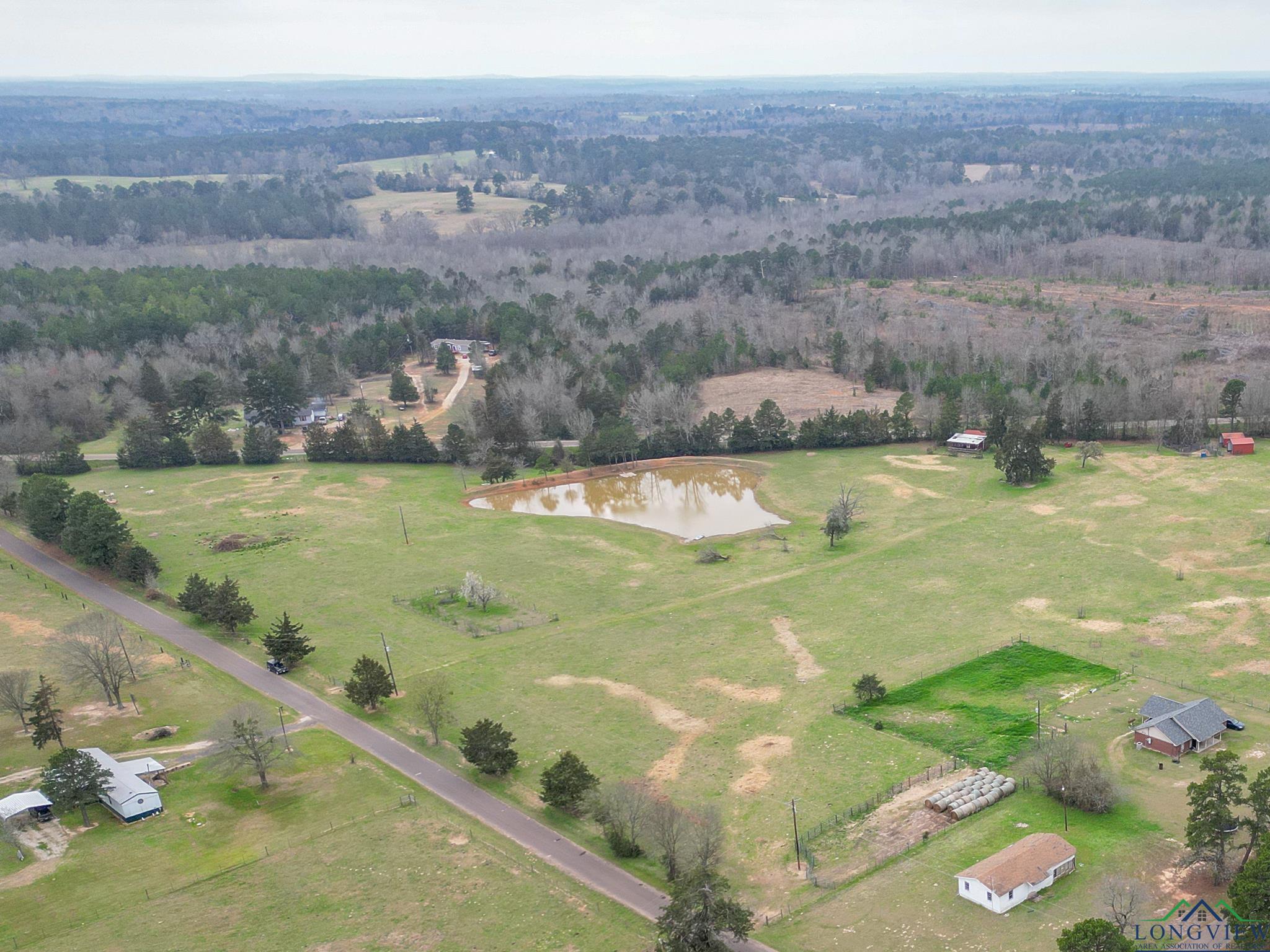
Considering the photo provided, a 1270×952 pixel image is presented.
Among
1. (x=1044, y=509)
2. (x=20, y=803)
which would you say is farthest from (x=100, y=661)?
(x=1044, y=509)

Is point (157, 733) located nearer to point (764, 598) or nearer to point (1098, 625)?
point (764, 598)

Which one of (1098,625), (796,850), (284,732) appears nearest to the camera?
(796,850)

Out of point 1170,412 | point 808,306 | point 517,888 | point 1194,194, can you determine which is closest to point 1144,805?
point 517,888

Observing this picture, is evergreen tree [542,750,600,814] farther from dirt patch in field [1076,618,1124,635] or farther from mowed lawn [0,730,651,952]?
dirt patch in field [1076,618,1124,635]

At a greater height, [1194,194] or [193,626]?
[1194,194]

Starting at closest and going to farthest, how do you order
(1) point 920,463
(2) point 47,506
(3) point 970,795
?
(3) point 970,795 → (2) point 47,506 → (1) point 920,463

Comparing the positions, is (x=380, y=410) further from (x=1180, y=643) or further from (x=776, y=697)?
(x=1180, y=643)
